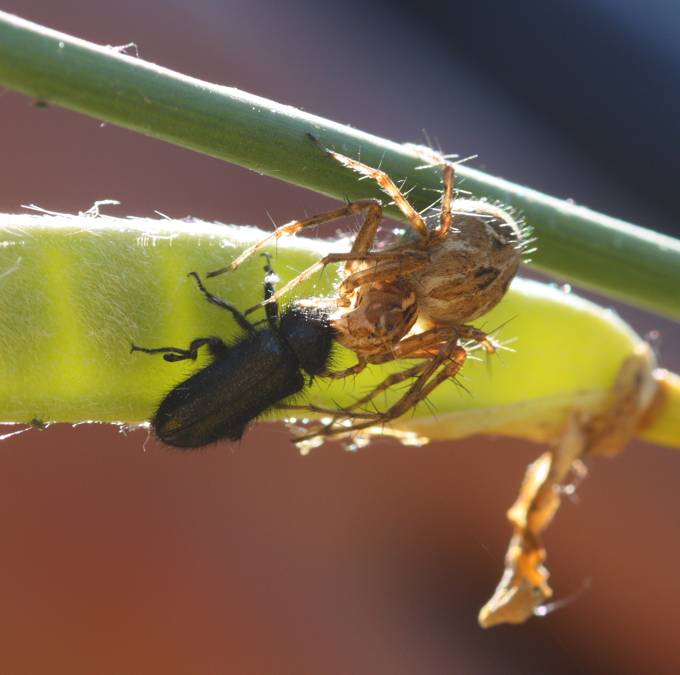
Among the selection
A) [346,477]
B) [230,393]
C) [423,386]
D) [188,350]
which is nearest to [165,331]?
[188,350]

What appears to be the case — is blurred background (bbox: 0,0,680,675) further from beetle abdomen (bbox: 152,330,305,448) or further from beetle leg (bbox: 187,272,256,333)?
beetle leg (bbox: 187,272,256,333)

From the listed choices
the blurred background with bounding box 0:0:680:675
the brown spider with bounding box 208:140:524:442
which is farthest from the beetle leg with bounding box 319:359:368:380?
the blurred background with bounding box 0:0:680:675

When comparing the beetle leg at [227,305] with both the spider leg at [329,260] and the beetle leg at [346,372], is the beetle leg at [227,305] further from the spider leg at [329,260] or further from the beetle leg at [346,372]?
the beetle leg at [346,372]

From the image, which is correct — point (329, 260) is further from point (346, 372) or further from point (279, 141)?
point (279, 141)

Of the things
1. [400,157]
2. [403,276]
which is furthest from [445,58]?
[400,157]

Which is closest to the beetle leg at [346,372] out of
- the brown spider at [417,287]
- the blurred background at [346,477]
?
the brown spider at [417,287]

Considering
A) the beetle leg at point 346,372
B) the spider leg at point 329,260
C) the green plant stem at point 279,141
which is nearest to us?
the green plant stem at point 279,141
